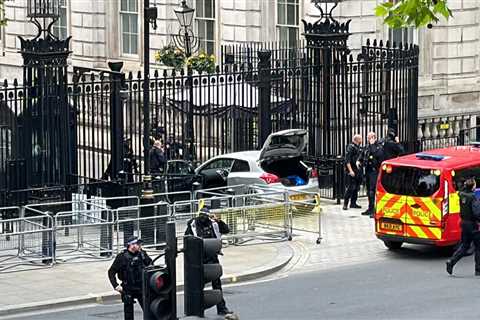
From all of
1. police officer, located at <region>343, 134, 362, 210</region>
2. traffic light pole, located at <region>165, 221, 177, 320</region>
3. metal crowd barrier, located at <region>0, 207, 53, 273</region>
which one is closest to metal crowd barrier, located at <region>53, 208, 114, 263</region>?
metal crowd barrier, located at <region>0, 207, 53, 273</region>

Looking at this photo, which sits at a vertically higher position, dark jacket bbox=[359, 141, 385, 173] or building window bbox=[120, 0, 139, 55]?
building window bbox=[120, 0, 139, 55]

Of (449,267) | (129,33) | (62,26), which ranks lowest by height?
(449,267)

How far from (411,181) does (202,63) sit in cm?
1375

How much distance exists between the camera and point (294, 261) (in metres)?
24.1

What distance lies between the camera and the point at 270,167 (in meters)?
28.0

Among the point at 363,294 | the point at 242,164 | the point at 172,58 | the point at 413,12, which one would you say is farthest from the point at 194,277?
the point at 172,58

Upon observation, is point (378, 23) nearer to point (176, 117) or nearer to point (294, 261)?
point (176, 117)

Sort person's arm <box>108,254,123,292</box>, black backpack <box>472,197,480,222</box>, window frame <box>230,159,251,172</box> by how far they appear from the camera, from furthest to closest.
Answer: window frame <box>230,159,251,172</box>
black backpack <box>472,197,480,222</box>
person's arm <box>108,254,123,292</box>

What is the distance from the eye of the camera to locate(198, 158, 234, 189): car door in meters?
28.1

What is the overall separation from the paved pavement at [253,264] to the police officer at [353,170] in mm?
420

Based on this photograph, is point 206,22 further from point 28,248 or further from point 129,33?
point 28,248

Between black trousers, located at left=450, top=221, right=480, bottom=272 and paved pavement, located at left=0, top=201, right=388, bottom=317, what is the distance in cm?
237

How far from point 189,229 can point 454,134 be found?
16942 mm

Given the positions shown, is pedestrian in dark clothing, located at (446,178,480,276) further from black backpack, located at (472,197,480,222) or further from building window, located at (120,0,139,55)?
building window, located at (120,0,139,55)
